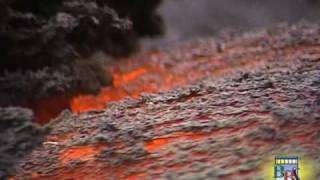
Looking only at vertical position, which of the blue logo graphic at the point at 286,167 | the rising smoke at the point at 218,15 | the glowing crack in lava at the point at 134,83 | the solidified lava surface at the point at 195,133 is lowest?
the blue logo graphic at the point at 286,167

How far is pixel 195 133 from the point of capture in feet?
8.10

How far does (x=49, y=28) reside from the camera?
3.40 meters

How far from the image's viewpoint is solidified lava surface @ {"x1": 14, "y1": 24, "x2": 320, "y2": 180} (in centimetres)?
221

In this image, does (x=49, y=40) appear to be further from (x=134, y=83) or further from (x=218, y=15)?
(x=218, y=15)

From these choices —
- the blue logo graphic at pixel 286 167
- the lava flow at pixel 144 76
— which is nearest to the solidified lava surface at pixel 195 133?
the blue logo graphic at pixel 286 167

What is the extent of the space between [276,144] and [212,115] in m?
0.46

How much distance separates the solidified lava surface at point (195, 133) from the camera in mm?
2213

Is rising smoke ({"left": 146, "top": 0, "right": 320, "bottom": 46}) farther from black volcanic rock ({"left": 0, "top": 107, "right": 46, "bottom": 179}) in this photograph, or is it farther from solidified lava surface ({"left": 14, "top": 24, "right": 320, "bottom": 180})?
black volcanic rock ({"left": 0, "top": 107, "right": 46, "bottom": 179})

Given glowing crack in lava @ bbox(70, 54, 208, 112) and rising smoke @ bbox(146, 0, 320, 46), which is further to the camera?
rising smoke @ bbox(146, 0, 320, 46)

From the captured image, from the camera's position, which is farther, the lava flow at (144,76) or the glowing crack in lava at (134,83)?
the glowing crack in lava at (134,83)

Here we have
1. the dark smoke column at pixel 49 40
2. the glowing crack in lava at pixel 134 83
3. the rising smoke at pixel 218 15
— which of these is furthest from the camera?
the rising smoke at pixel 218 15

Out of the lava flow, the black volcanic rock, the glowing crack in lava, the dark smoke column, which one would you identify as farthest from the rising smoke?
the black volcanic rock

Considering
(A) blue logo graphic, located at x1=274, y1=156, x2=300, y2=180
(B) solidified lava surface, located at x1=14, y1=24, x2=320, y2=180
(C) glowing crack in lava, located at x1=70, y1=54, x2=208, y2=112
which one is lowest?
(A) blue logo graphic, located at x1=274, y1=156, x2=300, y2=180

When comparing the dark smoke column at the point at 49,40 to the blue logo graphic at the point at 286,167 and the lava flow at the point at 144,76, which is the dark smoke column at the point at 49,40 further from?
the blue logo graphic at the point at 286,167
